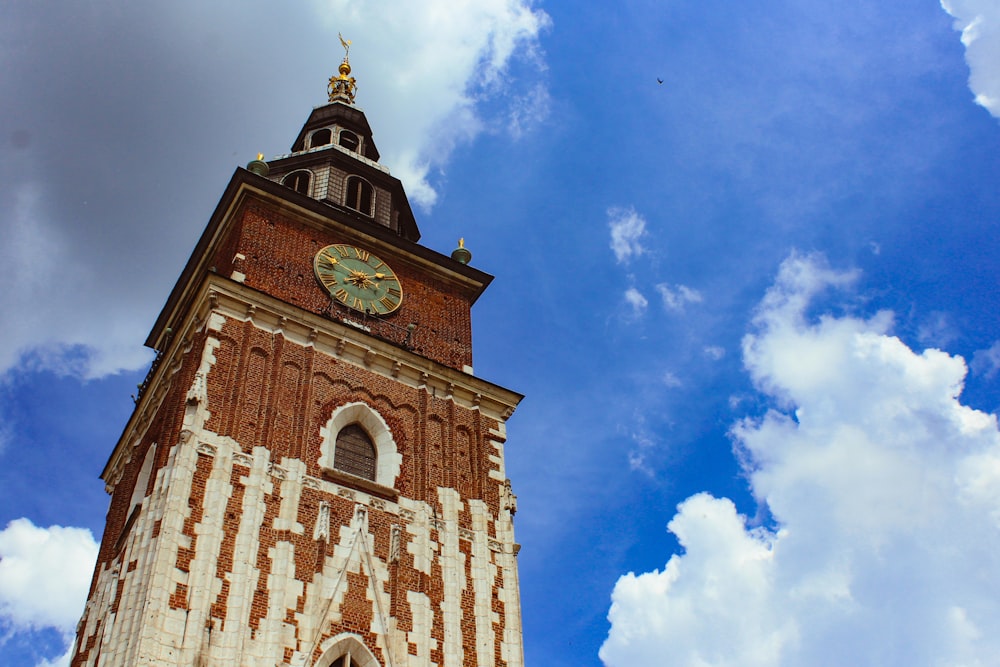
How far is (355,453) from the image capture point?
22516mm

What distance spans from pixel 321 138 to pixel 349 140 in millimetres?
899

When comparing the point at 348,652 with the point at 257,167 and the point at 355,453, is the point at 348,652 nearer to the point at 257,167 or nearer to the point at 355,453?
the point at 355,453

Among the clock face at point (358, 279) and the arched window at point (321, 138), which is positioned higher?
the arched window at point (321, 138)

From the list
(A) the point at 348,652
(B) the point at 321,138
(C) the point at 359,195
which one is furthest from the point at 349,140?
(A) the point at 348,652

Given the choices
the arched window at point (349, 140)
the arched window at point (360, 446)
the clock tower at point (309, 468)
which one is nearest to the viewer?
the clock tower at point (309, 468)

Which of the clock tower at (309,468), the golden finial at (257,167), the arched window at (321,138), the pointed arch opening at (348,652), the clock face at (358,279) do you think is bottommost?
the pointed arch opening at (348,652)

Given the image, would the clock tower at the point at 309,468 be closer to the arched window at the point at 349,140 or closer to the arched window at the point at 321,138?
the arched window at the point at 321,138

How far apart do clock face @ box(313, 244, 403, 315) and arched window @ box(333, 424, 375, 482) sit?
3.73 m

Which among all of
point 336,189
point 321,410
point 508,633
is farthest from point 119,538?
point 336,189

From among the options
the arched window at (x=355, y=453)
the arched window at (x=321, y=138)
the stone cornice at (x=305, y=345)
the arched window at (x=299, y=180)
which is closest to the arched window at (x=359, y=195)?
the arched window at (x=299, y=180)

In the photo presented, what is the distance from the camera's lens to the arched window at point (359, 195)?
30.5m

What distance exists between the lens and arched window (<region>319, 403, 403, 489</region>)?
2195 centimetres

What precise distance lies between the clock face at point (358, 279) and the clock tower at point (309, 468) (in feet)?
0.19

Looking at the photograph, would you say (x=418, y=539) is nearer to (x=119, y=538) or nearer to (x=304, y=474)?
(x=304, y=474)
